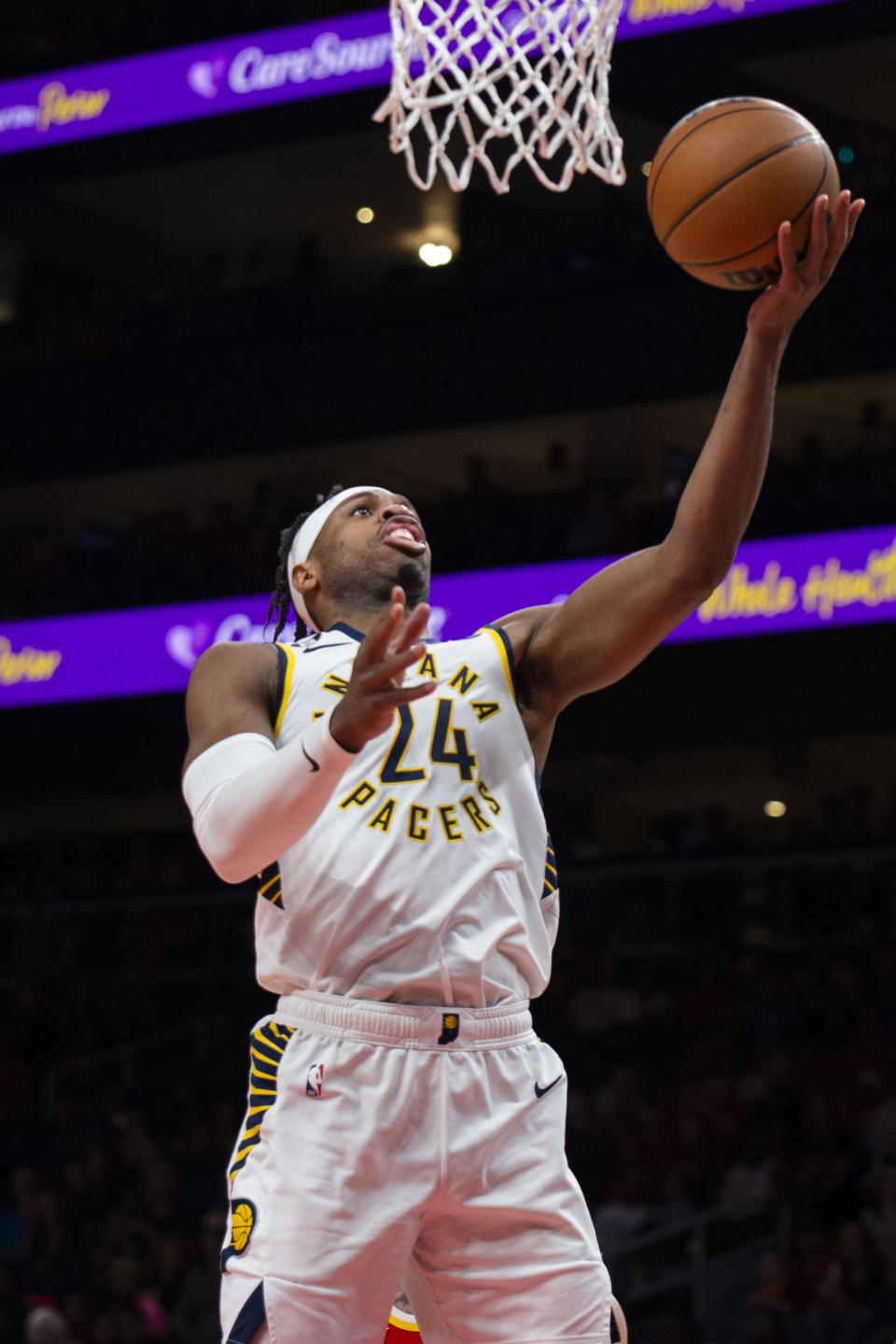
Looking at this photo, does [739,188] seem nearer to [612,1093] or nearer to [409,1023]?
[409,1023]

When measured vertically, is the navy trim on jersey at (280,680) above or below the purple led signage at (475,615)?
below

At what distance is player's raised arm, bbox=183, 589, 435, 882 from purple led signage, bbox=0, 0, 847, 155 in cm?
1284

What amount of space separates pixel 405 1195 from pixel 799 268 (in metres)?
1.73

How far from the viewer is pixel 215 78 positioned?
53.7 ft

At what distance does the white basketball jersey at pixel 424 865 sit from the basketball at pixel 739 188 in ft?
2.95

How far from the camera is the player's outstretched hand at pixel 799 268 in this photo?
3.04 meters

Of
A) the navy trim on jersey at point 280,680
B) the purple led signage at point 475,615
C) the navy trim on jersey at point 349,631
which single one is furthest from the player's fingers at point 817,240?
the purple led signage at point 475,615

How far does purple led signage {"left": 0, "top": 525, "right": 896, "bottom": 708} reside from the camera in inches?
495

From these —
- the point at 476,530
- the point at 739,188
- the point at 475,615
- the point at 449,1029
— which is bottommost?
the point at 449,1029

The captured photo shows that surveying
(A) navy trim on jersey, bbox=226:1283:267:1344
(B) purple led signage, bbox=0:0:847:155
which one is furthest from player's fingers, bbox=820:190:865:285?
(B) purple led signage, bbox=0:0:847:155

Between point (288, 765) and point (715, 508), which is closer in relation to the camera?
point (288, 765)

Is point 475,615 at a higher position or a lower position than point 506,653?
higher

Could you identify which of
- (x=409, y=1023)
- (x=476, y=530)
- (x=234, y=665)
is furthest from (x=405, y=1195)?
(x=476, y=530)

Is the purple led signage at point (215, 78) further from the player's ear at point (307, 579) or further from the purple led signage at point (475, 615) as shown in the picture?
the player's ear at point (307, 579)
